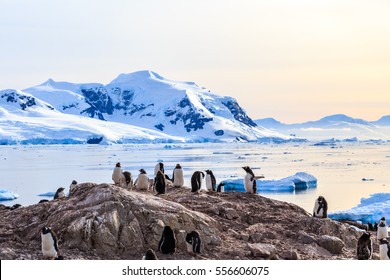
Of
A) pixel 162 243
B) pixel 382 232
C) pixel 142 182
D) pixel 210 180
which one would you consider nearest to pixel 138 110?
pixel 210 180

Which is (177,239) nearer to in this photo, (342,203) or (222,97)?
(342,203)

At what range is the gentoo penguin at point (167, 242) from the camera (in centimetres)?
891

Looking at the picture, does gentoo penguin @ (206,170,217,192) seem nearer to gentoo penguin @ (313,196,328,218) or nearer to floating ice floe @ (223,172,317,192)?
gentoo penguin @ (313,196,328,218)

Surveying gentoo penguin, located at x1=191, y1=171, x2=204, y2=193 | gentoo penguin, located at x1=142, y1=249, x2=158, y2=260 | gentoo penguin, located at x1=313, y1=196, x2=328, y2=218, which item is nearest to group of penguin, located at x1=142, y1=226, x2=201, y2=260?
gentoo penguin, located at x1=142, y1=249, x2=158, y2=260

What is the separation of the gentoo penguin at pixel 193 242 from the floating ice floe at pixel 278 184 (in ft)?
57.6

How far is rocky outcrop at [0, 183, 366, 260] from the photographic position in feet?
29.1

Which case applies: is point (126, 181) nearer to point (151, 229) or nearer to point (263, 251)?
point (151, 229)

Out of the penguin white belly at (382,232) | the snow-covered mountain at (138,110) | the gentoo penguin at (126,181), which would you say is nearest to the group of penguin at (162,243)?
the gentoo penguin at (126,181)

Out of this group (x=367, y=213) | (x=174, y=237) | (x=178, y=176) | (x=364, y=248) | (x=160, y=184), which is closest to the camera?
(x=174, y=237)

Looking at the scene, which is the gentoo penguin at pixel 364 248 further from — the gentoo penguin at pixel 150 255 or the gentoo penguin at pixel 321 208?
the gentoo penguin at pixel 150 255

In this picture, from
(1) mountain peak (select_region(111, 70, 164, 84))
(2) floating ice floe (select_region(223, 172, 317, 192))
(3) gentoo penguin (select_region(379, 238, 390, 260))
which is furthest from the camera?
(1) mountain peak (select_region(111, 70, 164, 84))

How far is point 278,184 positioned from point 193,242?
759 inches

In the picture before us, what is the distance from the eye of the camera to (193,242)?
9.15 m

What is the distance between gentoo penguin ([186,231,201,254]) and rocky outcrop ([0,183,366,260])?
0.31 feet
